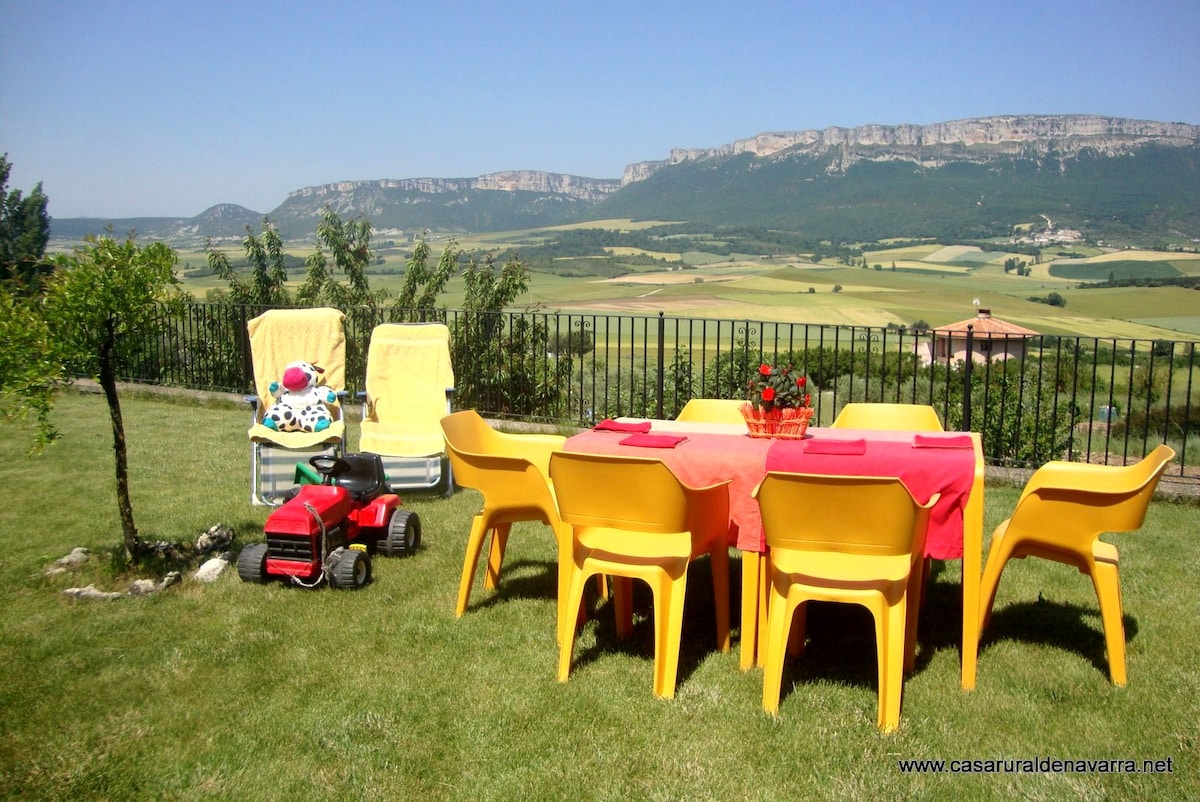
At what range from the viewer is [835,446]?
3.71 m

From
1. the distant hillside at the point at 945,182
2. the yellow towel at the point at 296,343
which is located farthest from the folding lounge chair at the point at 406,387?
the distant hillside at the point at 945,182

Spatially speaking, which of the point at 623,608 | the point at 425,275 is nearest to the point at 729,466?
the point at 623,608

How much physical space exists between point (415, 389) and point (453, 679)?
389cm

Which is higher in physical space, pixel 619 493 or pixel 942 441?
pixel 942 441

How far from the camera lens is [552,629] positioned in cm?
402

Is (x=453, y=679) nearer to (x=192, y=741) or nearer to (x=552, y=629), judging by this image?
(x=552, y=629)

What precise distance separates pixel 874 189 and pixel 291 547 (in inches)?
5069

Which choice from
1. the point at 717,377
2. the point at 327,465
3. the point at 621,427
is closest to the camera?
the point at 621,427

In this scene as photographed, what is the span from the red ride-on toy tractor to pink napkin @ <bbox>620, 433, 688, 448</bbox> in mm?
1620

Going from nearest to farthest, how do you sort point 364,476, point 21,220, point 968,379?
point 364,476 → point 968,379 → point 21,220

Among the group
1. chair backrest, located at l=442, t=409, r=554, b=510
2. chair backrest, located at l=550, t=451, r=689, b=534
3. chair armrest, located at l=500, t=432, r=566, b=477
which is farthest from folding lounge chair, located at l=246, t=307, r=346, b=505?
chair backrest, located at l=550, t=451, r=689, b=534

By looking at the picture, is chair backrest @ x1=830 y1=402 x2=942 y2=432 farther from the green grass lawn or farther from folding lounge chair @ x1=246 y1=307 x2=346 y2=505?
folding lounge chair @ x1=246 y1=307 x2=346 y2=505

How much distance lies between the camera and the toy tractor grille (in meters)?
4.42

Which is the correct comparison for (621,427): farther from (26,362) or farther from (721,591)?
(26,362)
